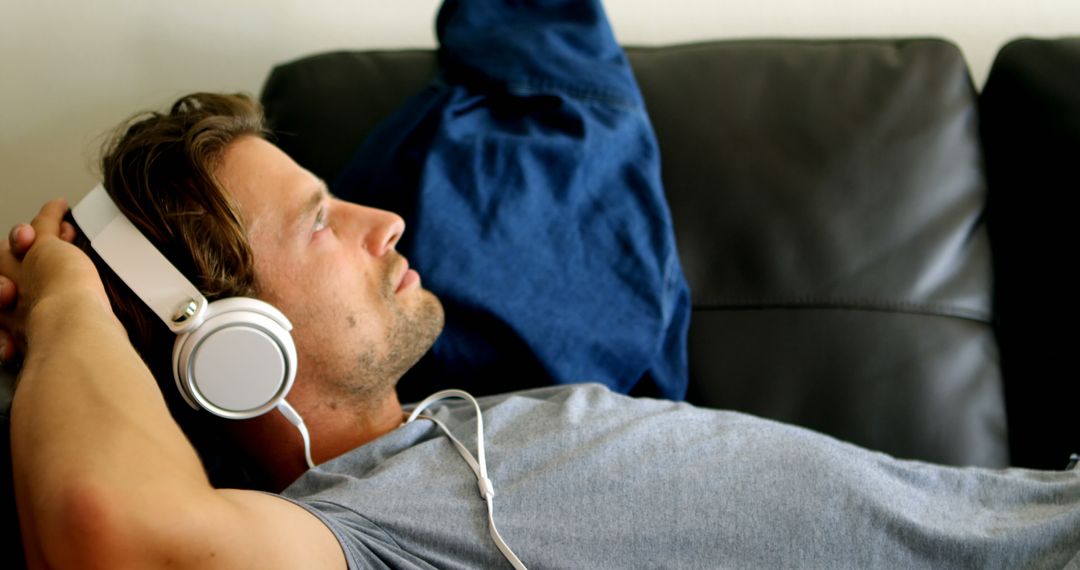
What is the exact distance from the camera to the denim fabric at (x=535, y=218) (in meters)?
1.27

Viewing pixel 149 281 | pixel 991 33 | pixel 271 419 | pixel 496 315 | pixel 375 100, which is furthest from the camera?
pixel 991 33

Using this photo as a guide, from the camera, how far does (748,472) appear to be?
0.99m

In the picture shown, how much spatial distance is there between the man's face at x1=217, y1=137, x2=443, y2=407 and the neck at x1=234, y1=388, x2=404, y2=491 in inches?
0.6

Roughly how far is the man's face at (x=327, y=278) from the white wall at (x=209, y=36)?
56 cm

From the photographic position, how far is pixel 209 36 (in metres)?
1.61

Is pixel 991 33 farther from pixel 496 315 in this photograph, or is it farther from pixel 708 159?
pixel 496 315

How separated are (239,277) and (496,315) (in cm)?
36

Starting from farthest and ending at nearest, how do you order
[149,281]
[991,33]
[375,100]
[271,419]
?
[991,33] → [375,100] → [271,419] → [149,281]

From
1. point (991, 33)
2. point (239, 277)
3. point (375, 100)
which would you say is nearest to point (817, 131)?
point (991, 33)

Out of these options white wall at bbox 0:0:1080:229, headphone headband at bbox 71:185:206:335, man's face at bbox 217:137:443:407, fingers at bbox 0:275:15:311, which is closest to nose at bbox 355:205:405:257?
man's face at bbox 217:137:443:407

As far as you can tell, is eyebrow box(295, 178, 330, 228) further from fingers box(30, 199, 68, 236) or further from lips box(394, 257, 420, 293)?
fingers box(30, 199, 68, 236)

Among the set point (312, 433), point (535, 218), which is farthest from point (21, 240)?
point (535, 218)

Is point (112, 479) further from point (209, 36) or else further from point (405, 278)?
point (209, 36)

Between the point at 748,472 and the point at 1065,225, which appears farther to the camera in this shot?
the point at 1065,225
